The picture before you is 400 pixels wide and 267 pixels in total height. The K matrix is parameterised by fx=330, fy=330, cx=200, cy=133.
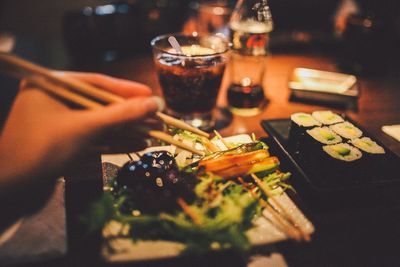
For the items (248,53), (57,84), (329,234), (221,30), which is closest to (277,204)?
(329,234)

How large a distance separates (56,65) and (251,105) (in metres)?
4.80

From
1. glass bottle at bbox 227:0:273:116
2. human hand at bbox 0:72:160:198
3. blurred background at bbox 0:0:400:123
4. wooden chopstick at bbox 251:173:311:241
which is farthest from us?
blurred background at bbox 0:0:400:123

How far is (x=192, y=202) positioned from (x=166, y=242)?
0.23 m

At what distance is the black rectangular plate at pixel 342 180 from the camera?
1.43 m

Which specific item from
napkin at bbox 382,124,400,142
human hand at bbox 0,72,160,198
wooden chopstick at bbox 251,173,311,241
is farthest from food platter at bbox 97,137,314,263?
napkin at bbox 382,124,400,142

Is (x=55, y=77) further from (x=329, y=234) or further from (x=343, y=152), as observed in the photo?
(x=343, y=152)

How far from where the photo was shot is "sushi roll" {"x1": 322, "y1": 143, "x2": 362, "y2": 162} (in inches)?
63.6

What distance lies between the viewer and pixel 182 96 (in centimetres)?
196

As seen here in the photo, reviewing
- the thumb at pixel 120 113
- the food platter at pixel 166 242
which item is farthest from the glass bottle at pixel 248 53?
the thumb at pixel 120 113

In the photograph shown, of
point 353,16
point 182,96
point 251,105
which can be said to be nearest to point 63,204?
point 182,96

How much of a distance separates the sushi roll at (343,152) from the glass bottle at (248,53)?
700 millimetres

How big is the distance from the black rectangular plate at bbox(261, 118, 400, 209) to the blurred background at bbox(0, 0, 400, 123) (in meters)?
1.56

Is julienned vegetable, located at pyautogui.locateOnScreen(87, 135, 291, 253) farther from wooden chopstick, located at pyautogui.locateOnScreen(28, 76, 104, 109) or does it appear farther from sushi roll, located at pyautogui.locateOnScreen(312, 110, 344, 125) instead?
sushi roll, located at pyautogui.locateOnScreen(312, 110, 344, 125)

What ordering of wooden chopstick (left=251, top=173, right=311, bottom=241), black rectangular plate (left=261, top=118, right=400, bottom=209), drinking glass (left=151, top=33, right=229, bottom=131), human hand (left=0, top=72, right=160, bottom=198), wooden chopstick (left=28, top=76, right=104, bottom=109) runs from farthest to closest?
1. drinking glass (left=151, top=33, right=229, bottom=131)
2. black rectangular plate (left=261, top=118, right=400, bottom=209)
3. wooden chopstick (left=251, top=173, right=311, bottom=241)
4. wooden chopstick (left=28, top=76, right=104, bottom=109)
5. human hand (left=0, top=72, right=160, bottom=198)
